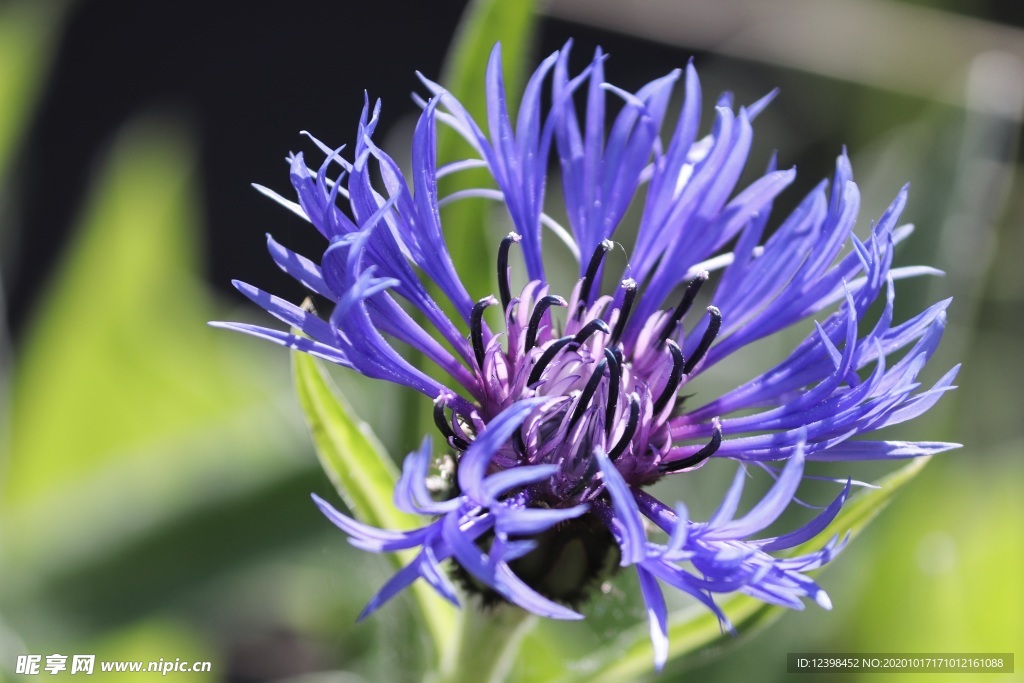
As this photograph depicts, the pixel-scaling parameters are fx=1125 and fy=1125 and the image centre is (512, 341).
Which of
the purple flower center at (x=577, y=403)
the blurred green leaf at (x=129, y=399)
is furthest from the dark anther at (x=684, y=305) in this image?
the blurred green leaf at (x=129, y=399)

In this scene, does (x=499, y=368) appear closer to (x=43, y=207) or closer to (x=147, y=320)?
(x=147, y=320)

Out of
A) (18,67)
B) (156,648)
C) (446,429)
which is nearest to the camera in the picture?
(446,429)

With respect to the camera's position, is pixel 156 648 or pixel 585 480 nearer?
pixel 585 480

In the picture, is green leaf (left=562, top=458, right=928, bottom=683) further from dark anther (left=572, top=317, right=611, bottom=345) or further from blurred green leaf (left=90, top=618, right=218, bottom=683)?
blurred green leaf (left=90, top=618, right=218, bottom=683)

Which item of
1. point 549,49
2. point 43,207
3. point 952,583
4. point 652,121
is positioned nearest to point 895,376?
point 652,121

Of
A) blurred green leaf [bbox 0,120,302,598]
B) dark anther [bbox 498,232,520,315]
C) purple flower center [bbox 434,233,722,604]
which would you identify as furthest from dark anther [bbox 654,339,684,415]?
blurred green leaf [bbox 0,120,302,598]

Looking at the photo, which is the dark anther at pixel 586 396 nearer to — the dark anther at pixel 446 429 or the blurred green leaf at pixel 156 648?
the dark anther at pixel 446 429

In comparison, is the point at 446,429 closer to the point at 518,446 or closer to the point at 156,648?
the point at 518,446

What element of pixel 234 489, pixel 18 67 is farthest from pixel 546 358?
pixel 18 67
